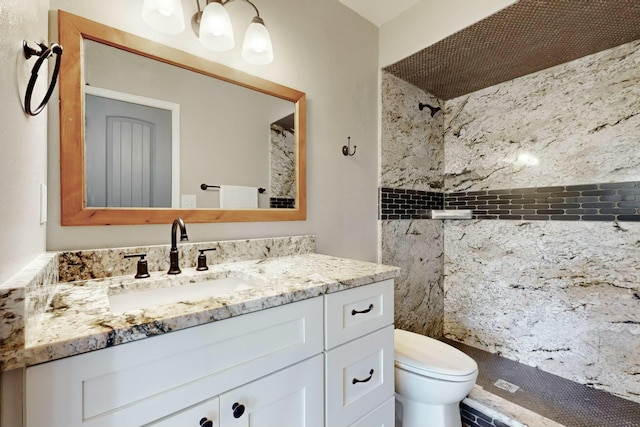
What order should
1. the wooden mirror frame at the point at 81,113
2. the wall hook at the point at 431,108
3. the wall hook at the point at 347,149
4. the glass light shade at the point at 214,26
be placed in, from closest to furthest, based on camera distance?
the wooden mirror frame at the point at 81,113 < the glass light shade at the point at 214,26 < the wall hook at the point at 347,149 < the wall hook at the point at 431,108

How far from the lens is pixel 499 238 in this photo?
7.29 feet

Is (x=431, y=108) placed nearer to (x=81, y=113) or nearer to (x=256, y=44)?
(x=256, y=44)

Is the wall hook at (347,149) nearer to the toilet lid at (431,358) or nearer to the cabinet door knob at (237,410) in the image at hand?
the toilet lid at (431,358)

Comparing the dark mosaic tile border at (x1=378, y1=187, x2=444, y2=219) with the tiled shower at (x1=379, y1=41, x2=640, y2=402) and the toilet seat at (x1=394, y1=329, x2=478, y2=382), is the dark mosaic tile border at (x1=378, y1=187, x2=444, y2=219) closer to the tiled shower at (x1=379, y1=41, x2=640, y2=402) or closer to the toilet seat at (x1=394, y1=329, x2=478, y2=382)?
the tiled shower at (x1=379, y1=41, x2=640, y2=402)

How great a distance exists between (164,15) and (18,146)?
75 centimetres

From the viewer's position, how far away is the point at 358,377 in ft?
3.51

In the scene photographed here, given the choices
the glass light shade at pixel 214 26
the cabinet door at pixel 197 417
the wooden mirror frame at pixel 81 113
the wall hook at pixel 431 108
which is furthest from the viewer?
the wall hook at pixel 431 108

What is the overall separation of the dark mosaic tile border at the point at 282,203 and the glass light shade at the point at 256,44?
666 mm

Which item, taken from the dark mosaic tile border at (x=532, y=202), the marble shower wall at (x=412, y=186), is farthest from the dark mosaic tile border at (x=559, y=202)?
the marble shower wall at (x=412, y=186)

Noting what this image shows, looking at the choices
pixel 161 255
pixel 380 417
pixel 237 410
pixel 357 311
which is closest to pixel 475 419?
pixel 380 417

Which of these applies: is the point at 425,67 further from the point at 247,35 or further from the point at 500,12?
the point at 247,35

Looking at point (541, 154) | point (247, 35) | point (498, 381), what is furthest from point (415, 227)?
point (247, 35)

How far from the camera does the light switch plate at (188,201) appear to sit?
1272 millimetres

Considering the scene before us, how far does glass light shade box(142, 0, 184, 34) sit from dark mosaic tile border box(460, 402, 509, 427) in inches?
89.5
